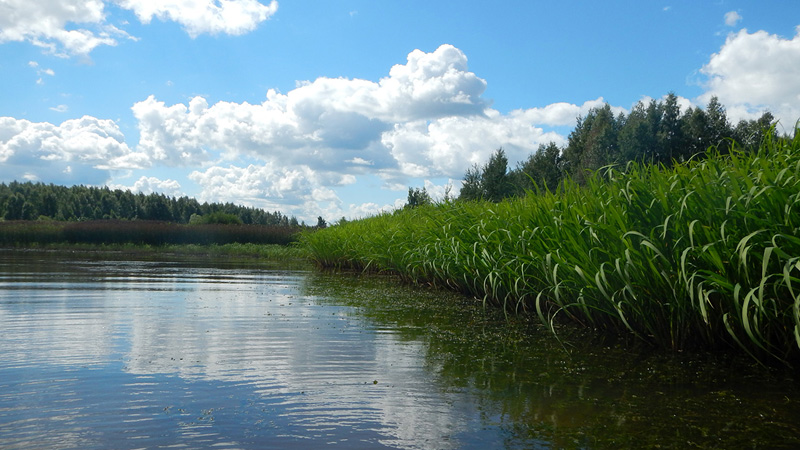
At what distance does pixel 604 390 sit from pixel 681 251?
836 millimetres

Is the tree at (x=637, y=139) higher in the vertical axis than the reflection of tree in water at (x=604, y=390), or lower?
higher

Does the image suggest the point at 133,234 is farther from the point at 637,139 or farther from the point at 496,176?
the point at 637,139

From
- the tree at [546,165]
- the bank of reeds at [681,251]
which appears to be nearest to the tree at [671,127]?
the tree at [546,165]

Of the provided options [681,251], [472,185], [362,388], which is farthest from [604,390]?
[472,185]

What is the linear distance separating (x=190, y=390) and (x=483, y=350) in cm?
157

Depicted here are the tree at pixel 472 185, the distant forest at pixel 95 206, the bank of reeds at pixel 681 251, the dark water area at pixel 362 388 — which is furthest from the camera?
the distant forest at pixel 95 206

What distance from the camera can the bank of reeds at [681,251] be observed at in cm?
226

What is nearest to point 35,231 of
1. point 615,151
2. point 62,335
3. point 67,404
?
point 62,335

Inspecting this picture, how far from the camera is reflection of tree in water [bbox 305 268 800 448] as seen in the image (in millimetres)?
1758

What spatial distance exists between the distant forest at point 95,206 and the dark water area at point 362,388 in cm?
2810

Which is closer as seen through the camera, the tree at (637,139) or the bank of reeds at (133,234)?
the bank of reeds at (133,234)

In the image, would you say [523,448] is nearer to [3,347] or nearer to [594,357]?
[594,357]

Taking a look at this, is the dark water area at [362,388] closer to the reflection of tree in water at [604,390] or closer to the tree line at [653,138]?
the reflection of tree in water at [604,390]

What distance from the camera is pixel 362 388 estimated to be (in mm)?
2258
